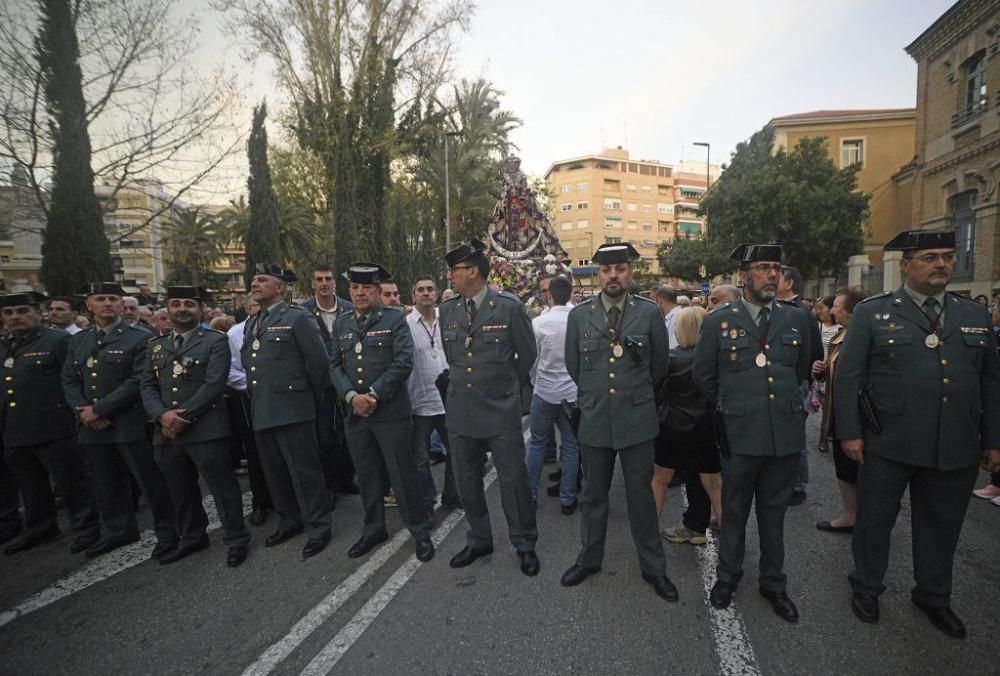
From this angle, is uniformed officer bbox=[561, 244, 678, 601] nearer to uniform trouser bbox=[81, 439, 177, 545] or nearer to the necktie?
the necktie

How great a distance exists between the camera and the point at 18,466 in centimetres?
419

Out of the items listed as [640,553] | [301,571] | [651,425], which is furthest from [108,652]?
[651,425]

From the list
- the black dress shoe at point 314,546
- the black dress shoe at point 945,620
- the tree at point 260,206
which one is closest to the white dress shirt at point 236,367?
the black dress shoe at point 314,546

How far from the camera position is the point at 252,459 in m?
4.84

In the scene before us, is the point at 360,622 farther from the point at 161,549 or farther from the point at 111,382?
the point at 111,382

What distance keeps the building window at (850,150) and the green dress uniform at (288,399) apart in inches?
1341

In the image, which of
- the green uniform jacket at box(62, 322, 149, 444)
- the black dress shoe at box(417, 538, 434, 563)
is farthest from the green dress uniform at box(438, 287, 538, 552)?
the green uniform jacket at box(62, 322, 149, 444)

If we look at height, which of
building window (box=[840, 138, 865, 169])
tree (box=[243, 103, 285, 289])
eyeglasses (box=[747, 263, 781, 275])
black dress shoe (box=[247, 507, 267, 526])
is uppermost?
building window (box=[840, 138, 865, 169])

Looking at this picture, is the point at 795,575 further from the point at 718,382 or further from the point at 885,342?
the point at 885,342

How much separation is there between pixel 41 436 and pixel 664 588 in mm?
5073

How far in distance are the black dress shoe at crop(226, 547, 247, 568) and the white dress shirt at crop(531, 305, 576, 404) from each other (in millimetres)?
2775

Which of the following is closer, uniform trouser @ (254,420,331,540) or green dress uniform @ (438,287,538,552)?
green dress uniform @ (438,287,538,552)

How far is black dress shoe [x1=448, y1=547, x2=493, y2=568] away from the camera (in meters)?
3.58

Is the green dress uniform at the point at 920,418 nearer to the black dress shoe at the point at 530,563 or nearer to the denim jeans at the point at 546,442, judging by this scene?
the black dress shoe at the point at 530,563
